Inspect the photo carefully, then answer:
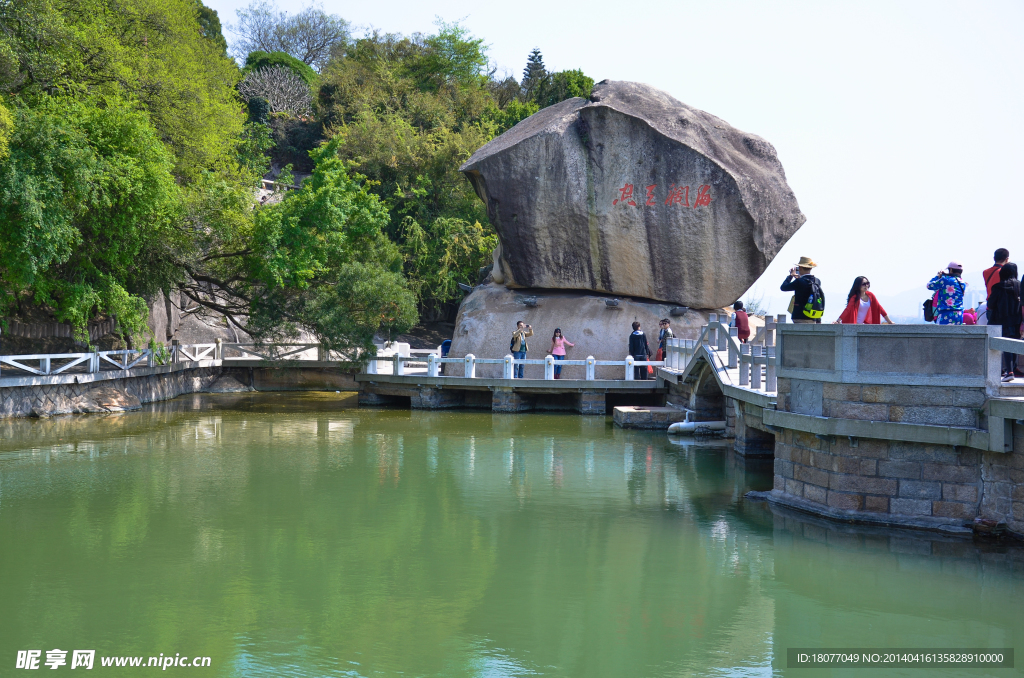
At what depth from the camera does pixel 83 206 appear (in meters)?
17.8

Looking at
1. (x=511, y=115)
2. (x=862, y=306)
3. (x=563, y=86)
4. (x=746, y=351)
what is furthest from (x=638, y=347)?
(x=563, y=86)

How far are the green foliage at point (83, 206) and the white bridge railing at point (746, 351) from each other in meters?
11.4

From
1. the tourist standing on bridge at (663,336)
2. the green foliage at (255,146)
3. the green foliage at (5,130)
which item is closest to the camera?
the green foliage at (5,130)

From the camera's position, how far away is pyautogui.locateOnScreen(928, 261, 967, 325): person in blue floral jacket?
10508mm

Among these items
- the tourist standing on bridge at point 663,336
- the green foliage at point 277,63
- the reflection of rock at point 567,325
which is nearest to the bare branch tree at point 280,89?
the green foliage at point 277,63

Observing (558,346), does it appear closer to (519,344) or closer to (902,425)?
(519,344)

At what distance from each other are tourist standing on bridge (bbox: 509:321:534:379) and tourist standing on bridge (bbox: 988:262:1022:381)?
1180 centimetres

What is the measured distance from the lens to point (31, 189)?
656 inches

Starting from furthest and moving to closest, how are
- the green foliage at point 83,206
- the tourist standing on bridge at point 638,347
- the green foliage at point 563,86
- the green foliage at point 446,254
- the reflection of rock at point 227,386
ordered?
the green foliage at point 563,86 < the green foliage at point 446,254 < the reflection of rock at point 227,386 < the tourist standing on bridge at point 638,347 < the green foliage at point 83,206

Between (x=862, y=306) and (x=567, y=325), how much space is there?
1154 centimetres

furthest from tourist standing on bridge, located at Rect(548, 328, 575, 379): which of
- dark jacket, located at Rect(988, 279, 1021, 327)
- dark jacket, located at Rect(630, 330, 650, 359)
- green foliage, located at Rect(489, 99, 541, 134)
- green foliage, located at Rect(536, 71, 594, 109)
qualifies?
green foliage, located at Rect(536, 71, 594, 109)

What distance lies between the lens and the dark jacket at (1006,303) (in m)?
10.6

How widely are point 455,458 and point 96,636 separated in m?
8.43

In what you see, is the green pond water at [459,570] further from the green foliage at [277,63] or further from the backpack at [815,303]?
the green foliage at [277,63]
